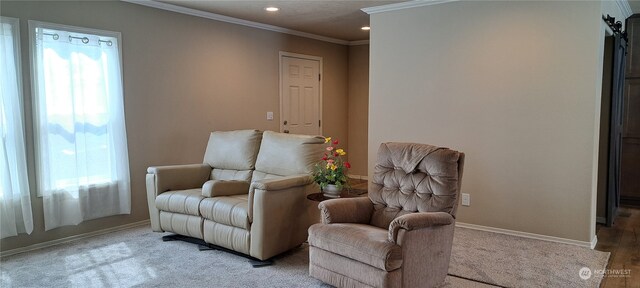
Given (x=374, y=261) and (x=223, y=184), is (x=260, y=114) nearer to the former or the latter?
(x=223, y=184)

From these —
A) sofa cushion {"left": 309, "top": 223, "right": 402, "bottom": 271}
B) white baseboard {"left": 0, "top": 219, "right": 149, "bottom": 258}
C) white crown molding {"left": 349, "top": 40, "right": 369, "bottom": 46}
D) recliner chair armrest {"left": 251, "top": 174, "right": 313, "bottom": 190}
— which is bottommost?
white baseboard {"left": 0, "top": 219, "right": 149, "bottom": 258}

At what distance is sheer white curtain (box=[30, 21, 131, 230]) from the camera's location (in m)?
3.81

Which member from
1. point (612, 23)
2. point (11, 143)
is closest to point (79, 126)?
point (11, 143)

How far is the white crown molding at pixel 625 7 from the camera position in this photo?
448 cm

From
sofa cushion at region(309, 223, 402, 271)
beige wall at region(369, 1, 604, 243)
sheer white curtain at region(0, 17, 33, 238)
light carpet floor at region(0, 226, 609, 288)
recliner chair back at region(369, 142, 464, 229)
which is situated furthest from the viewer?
beige wall at region(369, 1, 604, 243)

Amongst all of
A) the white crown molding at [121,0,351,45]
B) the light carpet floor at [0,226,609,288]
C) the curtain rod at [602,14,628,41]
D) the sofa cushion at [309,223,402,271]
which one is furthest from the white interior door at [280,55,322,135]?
the curtain rod at [602,14,628,41]

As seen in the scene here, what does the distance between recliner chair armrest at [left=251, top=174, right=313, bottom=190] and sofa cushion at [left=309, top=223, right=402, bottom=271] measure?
1.71 ft

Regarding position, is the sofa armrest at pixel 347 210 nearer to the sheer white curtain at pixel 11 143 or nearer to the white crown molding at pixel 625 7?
the sheer white curtain at pixel 11 143

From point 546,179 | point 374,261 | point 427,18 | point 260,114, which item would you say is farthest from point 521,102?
point 260,114

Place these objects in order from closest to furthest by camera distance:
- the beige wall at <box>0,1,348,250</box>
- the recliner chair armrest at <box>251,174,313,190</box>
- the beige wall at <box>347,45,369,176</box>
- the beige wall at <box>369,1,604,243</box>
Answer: the recliner chair armrest at <box>251,174,313,190</box> → the beige wall at <box>369,1,604,243</box> → the beige wall at <box>0,1,348,250</box> → the beige wall at <box>347,45,369,176</box>

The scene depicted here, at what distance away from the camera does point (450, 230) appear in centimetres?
290

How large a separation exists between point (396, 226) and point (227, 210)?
145 centimetres

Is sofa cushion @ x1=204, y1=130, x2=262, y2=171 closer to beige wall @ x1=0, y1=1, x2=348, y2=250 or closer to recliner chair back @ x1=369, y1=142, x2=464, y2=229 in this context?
beige wall @ x1=0, y1=1, x2=348, y2=250

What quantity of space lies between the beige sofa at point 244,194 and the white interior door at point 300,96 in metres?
2.00
